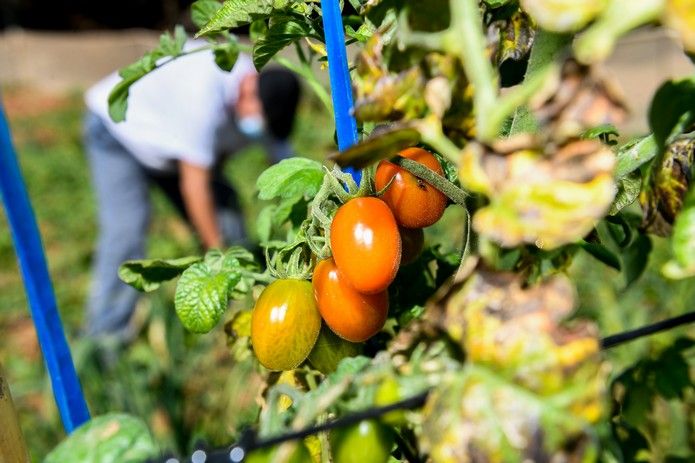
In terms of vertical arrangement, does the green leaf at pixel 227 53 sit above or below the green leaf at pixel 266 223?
above

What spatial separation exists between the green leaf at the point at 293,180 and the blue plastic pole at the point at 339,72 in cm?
4

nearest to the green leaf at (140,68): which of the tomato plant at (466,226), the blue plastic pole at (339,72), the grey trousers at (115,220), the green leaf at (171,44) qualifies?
the green leaf at (171,44)

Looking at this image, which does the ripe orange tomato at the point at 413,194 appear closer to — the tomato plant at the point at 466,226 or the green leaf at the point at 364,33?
the tomato plant at the point at 466,226

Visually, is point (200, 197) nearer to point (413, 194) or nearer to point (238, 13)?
point (238, 13)

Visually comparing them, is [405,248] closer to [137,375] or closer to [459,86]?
[459,86]

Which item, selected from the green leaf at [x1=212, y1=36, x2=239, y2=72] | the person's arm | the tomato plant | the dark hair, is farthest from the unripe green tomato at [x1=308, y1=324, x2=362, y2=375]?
the dark hair

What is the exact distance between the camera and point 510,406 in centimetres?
41

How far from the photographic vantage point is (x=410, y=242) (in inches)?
27.1

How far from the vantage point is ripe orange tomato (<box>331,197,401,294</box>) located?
0.59m

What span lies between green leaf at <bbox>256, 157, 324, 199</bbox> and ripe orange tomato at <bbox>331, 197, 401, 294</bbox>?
7 centimetres

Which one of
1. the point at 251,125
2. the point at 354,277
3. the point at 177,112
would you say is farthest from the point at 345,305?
the point at 251,125

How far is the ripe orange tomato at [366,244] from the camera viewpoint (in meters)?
0.59

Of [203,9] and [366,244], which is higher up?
[203,9]

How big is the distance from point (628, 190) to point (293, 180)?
0.29 metres
